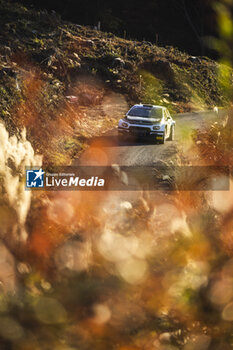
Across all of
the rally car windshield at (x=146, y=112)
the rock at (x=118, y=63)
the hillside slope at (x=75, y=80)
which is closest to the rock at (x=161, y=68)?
the hillside slope at (x=75, y=80)

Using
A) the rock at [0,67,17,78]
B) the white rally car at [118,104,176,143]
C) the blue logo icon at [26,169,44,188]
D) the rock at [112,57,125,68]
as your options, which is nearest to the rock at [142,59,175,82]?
the rock at [112,57,125,68]

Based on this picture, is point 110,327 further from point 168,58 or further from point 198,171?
point 168,58

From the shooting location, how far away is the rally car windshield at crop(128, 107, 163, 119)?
1274cm

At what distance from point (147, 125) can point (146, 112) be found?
0.73m

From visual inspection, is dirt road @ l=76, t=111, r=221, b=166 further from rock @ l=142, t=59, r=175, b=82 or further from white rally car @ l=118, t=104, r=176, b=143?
rock @ l=142, t=59, r=175, b=82

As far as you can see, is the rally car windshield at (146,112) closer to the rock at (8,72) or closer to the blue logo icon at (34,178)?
the rock at (8,72)

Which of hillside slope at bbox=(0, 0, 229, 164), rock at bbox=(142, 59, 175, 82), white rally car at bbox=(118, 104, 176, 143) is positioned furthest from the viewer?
rock at bbox=(142, 59, 175, 82)

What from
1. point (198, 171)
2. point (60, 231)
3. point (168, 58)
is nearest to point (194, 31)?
point (168, 58)

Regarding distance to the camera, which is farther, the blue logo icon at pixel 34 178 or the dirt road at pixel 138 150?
the dirt road at pixel 138 150

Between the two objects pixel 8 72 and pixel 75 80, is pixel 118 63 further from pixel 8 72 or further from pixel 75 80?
pixel 8 72

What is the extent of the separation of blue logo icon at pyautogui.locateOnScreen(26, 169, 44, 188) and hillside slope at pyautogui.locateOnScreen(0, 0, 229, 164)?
1.98m

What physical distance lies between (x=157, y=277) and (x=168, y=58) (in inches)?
659

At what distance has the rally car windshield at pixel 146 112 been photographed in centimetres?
1274

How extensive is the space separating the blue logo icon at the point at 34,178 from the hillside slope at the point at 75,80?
1981 millimetres
